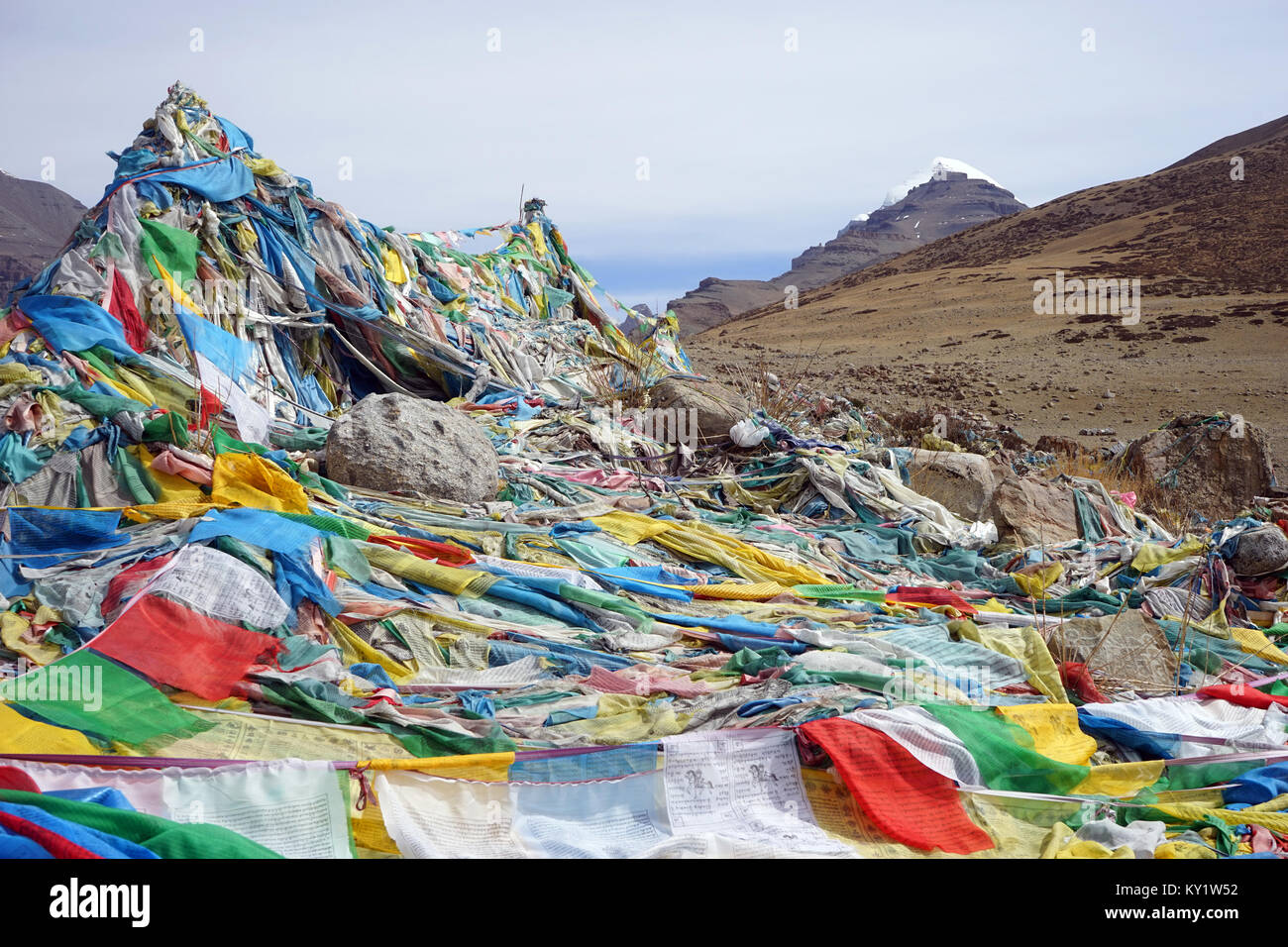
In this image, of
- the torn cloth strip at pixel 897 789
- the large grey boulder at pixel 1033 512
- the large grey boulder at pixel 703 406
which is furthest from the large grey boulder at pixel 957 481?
the torn cloth strip at pixel 897 789

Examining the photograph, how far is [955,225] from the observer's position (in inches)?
3280

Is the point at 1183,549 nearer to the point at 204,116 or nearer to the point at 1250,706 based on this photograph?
the point at 1250,706

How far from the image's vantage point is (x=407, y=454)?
505 cm

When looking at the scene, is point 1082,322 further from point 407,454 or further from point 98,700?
point 98,700

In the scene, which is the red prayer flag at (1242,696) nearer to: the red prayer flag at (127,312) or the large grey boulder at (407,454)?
the large grey boulder at (407,454)

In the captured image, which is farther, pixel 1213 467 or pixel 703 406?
pixel 1213 467

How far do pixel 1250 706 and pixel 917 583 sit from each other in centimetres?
204

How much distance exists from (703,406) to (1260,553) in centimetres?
368

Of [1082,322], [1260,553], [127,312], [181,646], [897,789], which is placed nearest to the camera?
[897,789]

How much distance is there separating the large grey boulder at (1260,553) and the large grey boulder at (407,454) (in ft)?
13.2

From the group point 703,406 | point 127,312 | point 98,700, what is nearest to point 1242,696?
point 98,700

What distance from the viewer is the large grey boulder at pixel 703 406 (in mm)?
7121

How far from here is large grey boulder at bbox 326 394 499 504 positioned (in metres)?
4.99

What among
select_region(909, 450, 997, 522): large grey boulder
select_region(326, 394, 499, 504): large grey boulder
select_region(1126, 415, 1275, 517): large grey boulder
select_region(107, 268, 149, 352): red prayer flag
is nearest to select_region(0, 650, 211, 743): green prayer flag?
select_region(326, 394, 499, 504): large grey boulder
